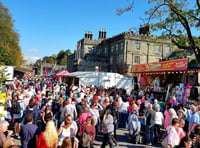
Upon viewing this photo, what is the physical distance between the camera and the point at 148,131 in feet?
25.5

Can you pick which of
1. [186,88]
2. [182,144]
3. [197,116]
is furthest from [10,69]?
[182,144]

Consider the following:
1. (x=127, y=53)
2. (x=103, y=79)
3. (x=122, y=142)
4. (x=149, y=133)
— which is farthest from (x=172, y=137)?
(x=127, y=53)

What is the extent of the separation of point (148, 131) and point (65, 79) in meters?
27.0

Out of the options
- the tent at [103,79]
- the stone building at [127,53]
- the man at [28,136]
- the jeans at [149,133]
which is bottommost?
the jeans at [149,133]

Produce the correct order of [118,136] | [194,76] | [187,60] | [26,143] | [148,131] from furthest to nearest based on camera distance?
[194,76] → [187,60] → [118,136] → [148,131] → [26,143]

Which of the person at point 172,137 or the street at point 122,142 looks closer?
the person at point 172,137

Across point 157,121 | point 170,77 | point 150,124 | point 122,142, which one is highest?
point 170,77

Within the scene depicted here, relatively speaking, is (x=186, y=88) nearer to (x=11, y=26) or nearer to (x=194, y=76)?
(x=194, y=76)

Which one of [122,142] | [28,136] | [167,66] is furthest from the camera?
[167,66]

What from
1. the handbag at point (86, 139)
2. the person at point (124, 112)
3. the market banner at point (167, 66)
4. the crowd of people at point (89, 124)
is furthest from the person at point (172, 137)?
the market banner at point (167, 66)

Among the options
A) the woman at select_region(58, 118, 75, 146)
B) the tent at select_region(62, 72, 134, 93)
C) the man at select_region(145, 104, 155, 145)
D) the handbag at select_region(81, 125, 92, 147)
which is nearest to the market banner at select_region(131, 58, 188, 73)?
the tent at select_region(62, 72, 134, 93)

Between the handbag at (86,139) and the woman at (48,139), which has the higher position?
the woman at (48,139)

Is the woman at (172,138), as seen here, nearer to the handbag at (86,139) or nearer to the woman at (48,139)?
the handbag at (86,139)

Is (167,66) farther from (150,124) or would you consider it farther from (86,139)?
(86,139)
